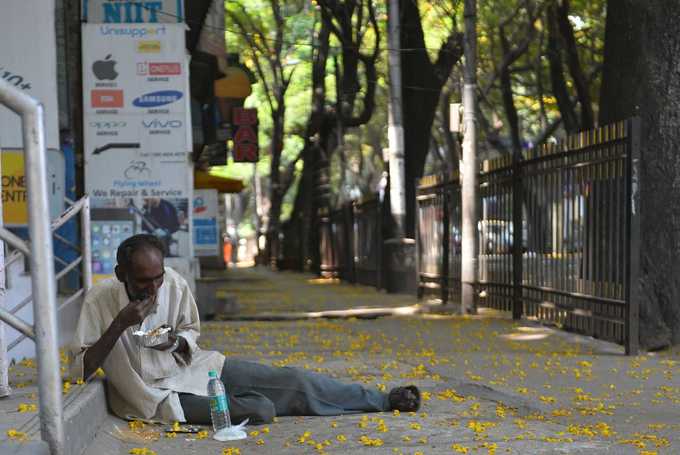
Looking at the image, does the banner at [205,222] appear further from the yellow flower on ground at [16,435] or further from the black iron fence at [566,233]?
the yellow flower on ground at [16,435]

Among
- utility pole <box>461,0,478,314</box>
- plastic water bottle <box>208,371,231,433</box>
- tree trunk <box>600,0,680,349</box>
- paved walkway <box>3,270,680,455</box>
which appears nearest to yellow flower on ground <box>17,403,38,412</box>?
paved walkway <box>3,270,680,455</box>

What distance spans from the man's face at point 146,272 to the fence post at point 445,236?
40.0 feet

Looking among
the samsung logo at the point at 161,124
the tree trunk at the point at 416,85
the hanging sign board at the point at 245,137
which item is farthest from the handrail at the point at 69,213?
the hanging sign board at the point at 245,137

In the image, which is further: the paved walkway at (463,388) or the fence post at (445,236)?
the fence post at (445,236)

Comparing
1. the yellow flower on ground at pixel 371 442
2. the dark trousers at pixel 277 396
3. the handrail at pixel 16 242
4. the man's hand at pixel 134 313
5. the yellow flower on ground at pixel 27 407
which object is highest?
the handrail at pixel 16 242

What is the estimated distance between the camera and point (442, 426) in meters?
6.40

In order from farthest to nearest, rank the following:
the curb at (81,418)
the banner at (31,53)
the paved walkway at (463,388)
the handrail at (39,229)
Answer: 1. the banner at (31,53)
2. the paved walkway at (463,388)
3. the curb at (81,418)
4. the handrail at (39,229)

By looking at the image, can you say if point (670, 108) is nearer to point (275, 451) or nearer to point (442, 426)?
point (442, 426)

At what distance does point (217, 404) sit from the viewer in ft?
20.0

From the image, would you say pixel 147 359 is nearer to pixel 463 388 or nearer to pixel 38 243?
pixel 38 243

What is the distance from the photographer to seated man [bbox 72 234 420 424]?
5.80 m

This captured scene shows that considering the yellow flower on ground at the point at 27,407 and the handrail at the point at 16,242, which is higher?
the handrail at the point at 16,242

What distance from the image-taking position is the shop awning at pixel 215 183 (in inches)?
969

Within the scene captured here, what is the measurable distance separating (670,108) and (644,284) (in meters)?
1.72
